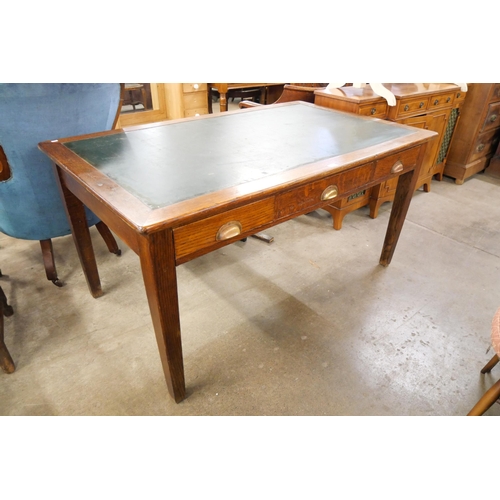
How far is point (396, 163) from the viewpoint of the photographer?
4.99 feet

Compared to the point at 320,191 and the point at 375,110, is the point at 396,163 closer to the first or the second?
the point at 320,191

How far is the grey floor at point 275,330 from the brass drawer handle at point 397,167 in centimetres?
64

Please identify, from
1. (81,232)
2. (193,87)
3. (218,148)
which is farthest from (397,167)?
(193,87)

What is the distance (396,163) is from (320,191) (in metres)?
0.48

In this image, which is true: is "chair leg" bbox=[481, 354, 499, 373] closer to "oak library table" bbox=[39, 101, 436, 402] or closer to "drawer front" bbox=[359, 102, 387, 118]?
"oak library table" bbox=[39, 101, 436, 402]

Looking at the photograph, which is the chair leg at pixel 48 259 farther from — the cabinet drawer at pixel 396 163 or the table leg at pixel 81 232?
the cabinet drawer at pixel 396 163

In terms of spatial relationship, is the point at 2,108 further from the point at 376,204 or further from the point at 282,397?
the point at 376,204

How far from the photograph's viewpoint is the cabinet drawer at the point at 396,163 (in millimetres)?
1454

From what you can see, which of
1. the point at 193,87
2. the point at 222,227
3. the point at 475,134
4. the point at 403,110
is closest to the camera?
the point at 222,227

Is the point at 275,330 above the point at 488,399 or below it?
below

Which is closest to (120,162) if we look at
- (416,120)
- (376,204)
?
(376,204)

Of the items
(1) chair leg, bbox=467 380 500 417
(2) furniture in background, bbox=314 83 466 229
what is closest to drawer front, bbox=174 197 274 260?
(1) chair leg, bbox=467 380 500 417

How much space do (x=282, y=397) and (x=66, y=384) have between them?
2.69ft

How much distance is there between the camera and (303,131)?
4.99 ft
